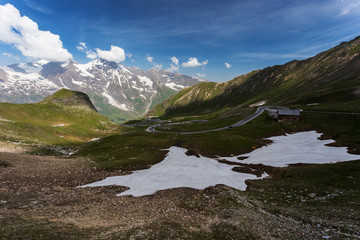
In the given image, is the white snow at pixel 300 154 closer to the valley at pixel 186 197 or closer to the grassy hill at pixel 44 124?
the valley at pixel 186 197

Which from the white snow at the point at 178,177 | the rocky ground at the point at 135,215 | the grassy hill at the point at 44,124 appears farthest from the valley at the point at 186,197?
the grassy hill at the point at 44,124

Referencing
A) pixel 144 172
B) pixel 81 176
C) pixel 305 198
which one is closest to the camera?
pixel 305 198

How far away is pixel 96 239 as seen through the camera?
1345 centimetres

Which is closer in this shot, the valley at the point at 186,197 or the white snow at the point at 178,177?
the valley at the point at 186,197

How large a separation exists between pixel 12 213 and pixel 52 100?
220419 millimetres

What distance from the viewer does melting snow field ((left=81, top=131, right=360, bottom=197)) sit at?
36.3 m

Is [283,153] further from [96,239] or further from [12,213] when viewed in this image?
[12,213]

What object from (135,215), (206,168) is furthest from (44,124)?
(135,215)

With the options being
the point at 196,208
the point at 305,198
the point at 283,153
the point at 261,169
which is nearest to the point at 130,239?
the point at 196,208

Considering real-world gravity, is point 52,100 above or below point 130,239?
above

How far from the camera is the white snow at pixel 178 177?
35.0m

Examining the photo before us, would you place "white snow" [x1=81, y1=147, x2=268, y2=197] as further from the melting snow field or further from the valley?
the valley

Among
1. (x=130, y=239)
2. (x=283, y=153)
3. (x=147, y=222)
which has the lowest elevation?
(x=283, y=153)

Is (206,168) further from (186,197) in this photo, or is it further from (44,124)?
(44,124)
